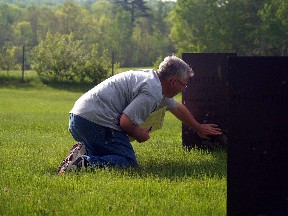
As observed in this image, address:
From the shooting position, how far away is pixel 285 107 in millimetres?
3293

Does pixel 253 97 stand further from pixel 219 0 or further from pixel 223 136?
pixel 219 0

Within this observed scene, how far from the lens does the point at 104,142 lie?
608 centimetres

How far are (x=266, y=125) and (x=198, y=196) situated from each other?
153 cm

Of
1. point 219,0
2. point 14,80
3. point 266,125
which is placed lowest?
point 14,80

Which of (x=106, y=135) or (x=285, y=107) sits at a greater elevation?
(x=285, y=107)

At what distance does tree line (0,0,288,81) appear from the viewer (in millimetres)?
48031

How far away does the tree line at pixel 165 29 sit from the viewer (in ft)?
158

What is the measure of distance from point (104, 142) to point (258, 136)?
116 inches

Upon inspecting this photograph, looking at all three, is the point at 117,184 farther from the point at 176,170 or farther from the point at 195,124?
the point at 195,124

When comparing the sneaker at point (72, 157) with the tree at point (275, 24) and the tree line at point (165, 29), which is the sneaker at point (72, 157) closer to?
the tree line at point (165, 29)

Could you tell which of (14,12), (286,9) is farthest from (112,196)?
(14,12)

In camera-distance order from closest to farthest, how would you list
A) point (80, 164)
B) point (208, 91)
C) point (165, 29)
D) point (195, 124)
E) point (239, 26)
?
1. point (80, 164)
2. point (195, 124)
3. point (208, 91)
4. point (239, 26)
5. point (165, 29)

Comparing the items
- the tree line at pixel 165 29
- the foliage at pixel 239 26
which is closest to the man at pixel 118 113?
the tree line at pixel 165 29

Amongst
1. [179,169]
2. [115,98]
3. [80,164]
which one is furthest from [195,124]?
[80,164]
